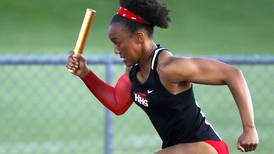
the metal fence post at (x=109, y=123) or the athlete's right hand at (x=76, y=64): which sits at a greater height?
the athlete's right hand at (x=76, y=64)

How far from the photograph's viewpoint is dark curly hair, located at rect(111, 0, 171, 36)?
5488 millimetres

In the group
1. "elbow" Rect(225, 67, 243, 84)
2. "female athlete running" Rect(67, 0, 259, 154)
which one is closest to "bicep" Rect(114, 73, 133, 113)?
"female athlete running" Rect(67, 0, 259, 154)

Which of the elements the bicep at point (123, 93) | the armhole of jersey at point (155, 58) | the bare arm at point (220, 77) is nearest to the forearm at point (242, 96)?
the bare arm at point (220, 77)

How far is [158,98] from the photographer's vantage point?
17.8 feet

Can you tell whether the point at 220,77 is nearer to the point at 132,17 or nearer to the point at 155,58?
the point at 155,58

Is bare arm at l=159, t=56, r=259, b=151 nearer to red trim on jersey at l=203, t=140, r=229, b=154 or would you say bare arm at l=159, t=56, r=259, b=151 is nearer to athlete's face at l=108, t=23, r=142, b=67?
athlete's face at l=108, t=23, r=142, b=67

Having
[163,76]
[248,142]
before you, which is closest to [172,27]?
[163,76]

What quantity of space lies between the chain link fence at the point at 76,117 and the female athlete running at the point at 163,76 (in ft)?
9.78

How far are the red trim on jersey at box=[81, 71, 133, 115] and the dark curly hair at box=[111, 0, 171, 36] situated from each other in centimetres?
58

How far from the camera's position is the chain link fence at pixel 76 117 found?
357 inches

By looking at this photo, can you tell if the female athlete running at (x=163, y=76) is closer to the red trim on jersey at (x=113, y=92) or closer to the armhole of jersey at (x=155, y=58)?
the armhole of jersey at (x=155, y=58)

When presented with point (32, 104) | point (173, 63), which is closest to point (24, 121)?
point (32, 104)

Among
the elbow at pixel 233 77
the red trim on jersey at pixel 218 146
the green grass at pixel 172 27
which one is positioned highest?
the elbow at pixel 233 77

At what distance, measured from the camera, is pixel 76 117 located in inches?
375
